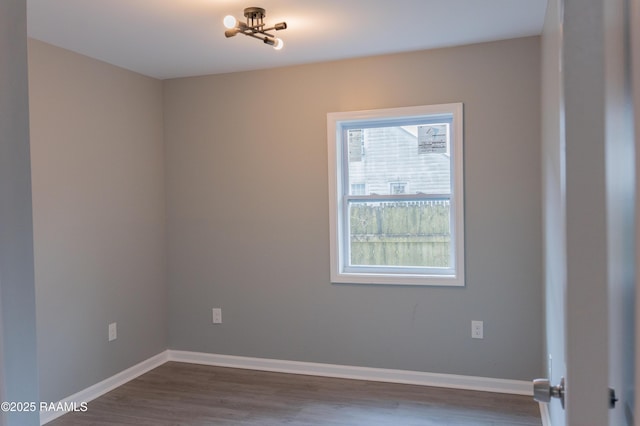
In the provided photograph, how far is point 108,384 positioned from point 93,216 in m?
1.24

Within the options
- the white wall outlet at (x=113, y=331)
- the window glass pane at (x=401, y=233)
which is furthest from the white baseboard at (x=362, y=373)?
the window glass pane at (x=401, y=233)

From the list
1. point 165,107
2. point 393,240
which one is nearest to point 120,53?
point 165,107

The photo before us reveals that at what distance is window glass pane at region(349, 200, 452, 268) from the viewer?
3.68 metres

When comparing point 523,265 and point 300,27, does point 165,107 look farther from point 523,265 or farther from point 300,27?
point 523,265

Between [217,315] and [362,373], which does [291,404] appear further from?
[217,315]

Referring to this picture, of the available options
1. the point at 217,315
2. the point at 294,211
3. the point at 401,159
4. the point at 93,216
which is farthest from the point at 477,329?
the point at 93,216

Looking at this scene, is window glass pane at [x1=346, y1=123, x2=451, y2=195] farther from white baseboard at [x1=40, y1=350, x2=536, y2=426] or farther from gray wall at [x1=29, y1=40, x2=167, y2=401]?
gray wall at [x1=29, y1=40, x2=167, y2=401]

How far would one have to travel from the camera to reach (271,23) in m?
2.94

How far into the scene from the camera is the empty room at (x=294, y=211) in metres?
3.05

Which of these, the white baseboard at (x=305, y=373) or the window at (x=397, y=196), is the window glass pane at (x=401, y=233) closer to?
the window at (x=397, y=196)

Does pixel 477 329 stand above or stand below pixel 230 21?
below

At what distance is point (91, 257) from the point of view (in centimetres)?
351

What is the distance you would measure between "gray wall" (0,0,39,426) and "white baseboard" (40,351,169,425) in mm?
2511

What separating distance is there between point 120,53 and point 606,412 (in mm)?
3537
